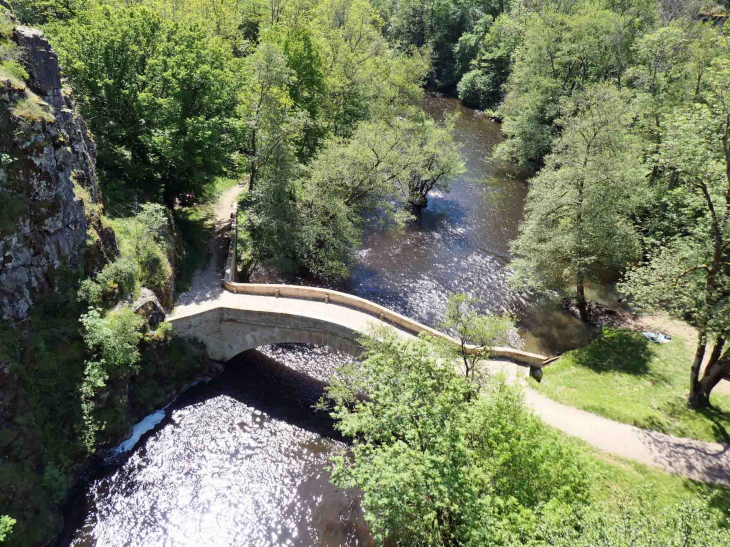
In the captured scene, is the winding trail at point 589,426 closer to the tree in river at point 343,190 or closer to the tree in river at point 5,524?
the tree in river at point 343,190

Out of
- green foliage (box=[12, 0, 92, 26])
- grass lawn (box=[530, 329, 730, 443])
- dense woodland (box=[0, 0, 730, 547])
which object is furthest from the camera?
green foliage (box=[12, 0, 92, 26])

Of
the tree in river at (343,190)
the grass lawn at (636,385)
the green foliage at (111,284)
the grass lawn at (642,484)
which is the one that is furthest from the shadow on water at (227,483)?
the grass lawn at (636,385)

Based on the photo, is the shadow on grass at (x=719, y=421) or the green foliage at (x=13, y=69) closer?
the green foliage at (x=13, y=69)

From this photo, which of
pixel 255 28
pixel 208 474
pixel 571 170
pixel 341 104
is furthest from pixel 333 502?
pixel 255 28

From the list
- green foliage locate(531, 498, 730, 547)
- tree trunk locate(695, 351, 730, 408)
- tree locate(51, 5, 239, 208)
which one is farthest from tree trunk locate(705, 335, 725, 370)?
tree locate(51, 5, 239, 208)

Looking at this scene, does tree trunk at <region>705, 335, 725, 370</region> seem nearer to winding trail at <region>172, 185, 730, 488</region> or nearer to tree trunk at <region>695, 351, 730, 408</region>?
tree trunk at <region>695, 351, 730, 408</region>

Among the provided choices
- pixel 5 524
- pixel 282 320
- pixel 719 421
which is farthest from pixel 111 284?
pixel 719 421
